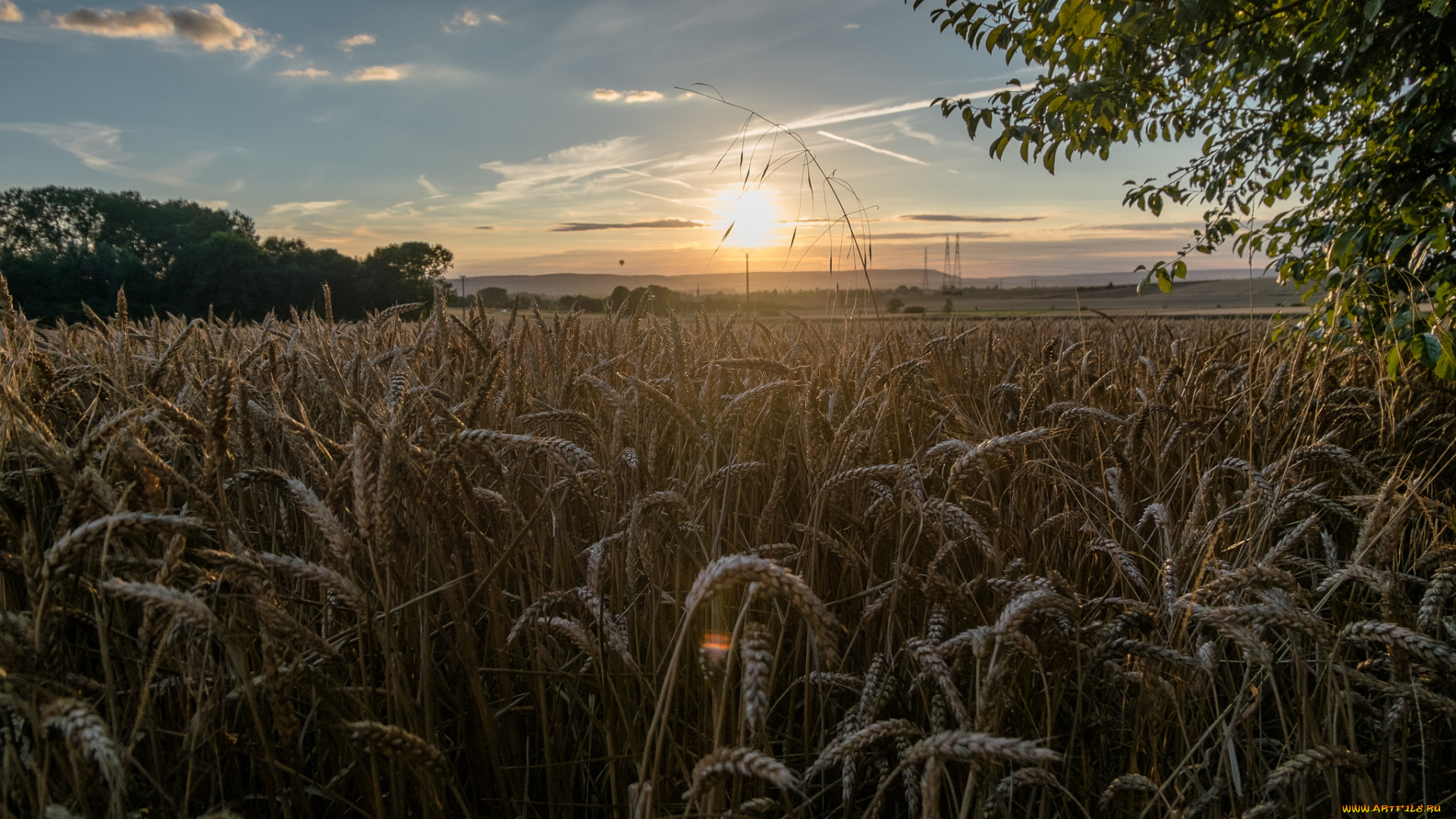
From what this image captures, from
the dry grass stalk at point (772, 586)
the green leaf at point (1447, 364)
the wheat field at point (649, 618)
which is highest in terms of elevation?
the green leaf at point (1447, 364)

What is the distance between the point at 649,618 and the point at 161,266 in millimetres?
53155

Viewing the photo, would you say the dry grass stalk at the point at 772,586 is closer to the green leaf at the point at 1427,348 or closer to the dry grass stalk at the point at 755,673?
the dry grass stalk at the point at 755,673

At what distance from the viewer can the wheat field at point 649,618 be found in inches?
36.8

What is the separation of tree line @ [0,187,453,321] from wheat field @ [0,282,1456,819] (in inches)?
1364

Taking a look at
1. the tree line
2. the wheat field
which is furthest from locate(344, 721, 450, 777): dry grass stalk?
the tree line

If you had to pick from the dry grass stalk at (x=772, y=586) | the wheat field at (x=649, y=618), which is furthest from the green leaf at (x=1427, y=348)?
the dry grass stalk at (x=772, y=586)

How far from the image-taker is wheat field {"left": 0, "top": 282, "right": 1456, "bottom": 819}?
36.8 inches

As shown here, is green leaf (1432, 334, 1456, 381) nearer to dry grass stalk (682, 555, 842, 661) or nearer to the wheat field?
the wheat field

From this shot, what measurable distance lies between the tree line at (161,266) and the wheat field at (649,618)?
3464cm

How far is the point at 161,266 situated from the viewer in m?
41.6

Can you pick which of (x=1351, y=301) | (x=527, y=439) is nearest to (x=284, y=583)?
(x=527, y=439)

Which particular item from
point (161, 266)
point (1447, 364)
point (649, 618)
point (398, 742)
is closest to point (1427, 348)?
point (1447, 364)

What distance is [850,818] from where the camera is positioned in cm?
133

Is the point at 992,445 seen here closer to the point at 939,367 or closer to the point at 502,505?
the point at 502,505
